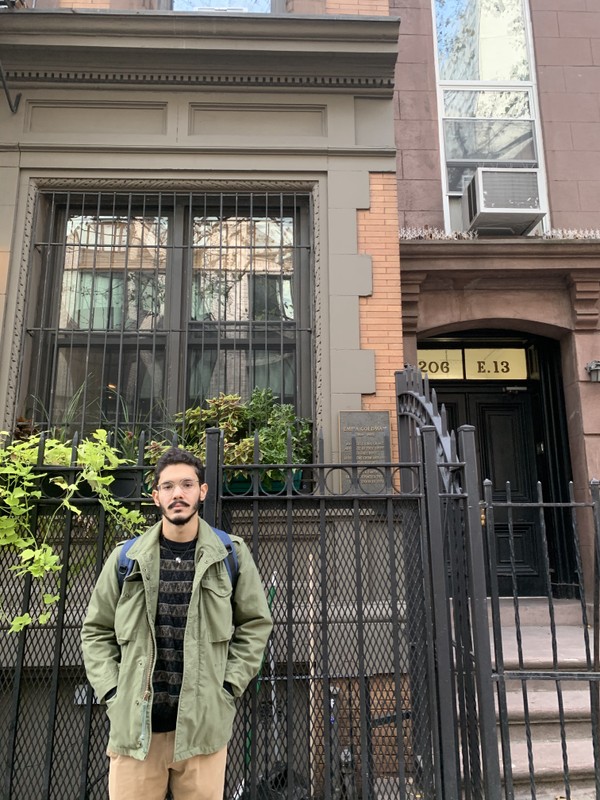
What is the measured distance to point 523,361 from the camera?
8.63m

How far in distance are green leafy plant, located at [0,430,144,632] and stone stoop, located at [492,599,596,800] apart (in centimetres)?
291

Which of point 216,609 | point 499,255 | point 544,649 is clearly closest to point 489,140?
point 499,255

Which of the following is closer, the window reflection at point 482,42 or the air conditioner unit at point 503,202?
the air conditioner unit at point 503,202

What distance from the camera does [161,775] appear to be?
2.81 meters

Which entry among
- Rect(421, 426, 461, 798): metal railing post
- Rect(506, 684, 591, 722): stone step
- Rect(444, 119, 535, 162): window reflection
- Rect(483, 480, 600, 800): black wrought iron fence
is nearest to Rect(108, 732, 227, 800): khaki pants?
Rect(421, 426, 461, 798): metal railing post

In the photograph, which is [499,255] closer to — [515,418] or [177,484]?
[515,418]

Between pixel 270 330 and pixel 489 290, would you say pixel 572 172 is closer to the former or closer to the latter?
pixel 489 290

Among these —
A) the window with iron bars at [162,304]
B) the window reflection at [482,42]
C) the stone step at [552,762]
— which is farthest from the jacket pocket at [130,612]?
the window reflection at [482,42]

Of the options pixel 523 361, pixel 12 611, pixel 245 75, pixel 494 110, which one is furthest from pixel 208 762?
pixel 494 110

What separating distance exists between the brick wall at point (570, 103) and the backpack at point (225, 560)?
6.65 metres

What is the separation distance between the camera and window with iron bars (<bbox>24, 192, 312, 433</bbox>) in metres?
6.13

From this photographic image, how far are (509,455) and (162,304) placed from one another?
502cm

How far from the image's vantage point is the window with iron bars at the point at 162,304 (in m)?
6.13

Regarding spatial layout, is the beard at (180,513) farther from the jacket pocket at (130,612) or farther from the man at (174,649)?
the jacket pocket at (130,612)
